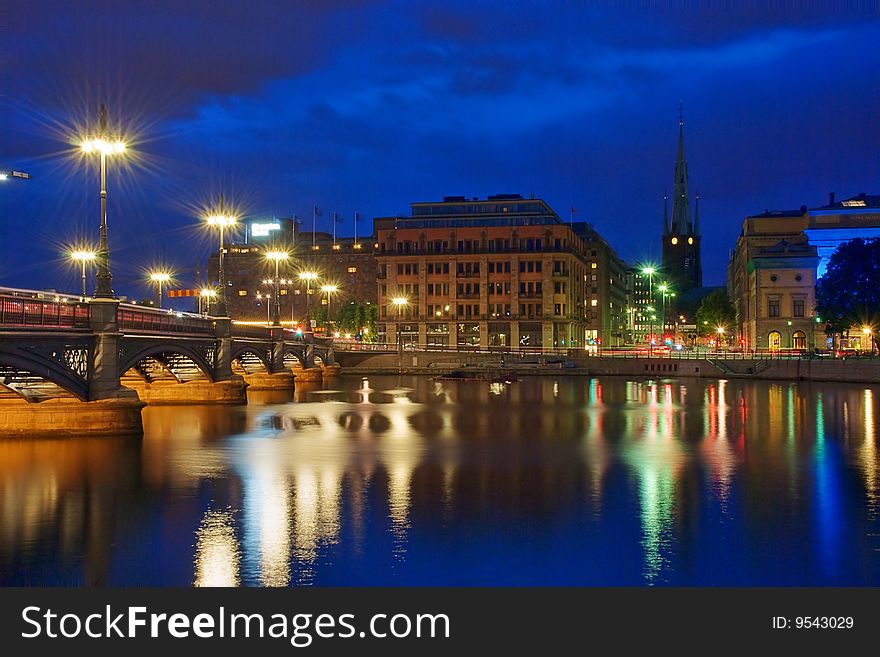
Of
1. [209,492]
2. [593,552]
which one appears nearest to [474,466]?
[209,492]

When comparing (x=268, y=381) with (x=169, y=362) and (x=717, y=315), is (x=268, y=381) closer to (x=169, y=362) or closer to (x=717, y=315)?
(x=169, y=362)

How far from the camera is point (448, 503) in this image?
28.3 m

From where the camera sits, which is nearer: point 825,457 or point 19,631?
point 19,631

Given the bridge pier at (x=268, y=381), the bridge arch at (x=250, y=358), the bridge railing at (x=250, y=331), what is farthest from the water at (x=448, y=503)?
the bridge pier at (x=268, y=381)

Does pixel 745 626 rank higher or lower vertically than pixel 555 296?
lower

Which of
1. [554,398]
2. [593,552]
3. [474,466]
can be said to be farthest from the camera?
[554,398]

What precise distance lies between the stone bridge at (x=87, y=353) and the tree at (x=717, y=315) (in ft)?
449

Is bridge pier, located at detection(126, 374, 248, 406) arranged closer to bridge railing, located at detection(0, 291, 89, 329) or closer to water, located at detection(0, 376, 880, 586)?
water, located at detection(0, 376, 880, 586)

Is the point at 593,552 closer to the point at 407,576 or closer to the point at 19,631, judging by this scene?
the point at 407,576

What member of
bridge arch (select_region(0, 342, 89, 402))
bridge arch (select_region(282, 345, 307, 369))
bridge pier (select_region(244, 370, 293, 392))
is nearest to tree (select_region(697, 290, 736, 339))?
bridge arch (select_region(282, 345, 307, 369))

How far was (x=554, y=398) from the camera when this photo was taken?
77.4 meters

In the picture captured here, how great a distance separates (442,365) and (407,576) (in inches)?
4153

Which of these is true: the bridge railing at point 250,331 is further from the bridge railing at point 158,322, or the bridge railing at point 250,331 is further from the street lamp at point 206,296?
the street lamp at point 206,296

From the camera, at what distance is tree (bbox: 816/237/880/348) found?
98.2 m
